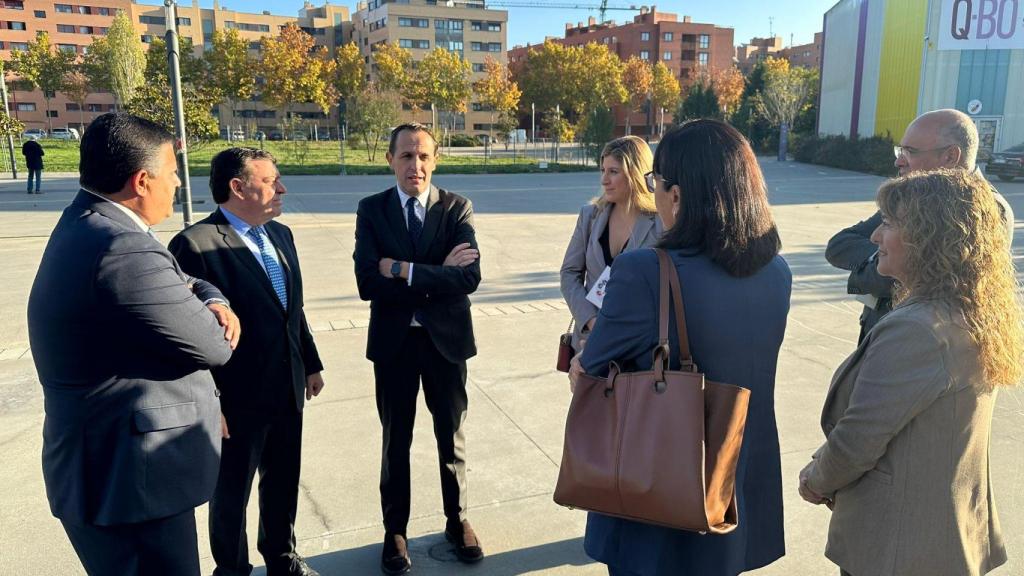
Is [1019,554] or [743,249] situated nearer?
[743,249]

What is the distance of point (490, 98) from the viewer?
53562mm

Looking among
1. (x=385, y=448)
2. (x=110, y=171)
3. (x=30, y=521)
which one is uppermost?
(x=110, y=171)

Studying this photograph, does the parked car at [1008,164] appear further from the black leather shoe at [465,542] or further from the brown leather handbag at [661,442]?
the brown leather handbag at [661,442]

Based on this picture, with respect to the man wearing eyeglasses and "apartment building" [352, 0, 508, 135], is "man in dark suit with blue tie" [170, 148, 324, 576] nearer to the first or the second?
the man wearing eyeglasses

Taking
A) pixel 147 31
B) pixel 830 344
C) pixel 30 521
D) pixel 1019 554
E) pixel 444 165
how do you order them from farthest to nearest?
pixel 147 31
pixel 444 165
pixel 830 344
pixel 30 521
pixel 1019 554

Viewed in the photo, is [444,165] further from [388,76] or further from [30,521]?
[30,521]

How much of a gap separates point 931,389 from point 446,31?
283 ft

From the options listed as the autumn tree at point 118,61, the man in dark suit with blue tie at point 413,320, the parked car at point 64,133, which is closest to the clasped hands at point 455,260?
the man in dark suit with blue tie at point 413,320

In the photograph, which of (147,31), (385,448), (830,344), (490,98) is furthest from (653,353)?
(147,31)

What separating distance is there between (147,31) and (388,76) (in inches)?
1986

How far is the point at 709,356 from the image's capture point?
186 centimetres

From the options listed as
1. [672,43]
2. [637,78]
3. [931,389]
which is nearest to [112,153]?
[931,389]

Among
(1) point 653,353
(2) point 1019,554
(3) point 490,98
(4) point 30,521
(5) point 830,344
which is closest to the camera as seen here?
(1) point 653,353

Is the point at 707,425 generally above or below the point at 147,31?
below
